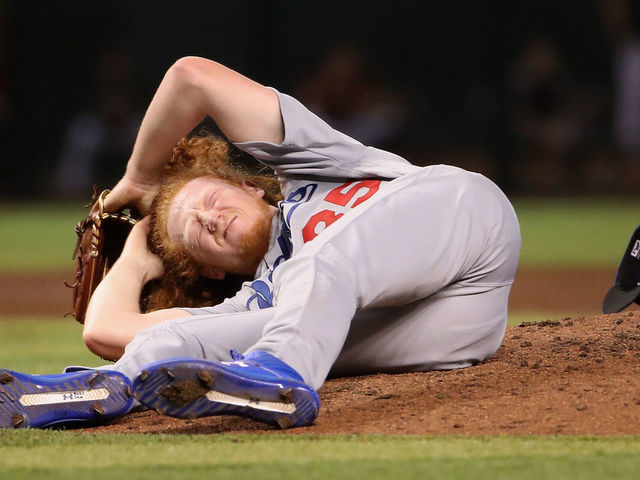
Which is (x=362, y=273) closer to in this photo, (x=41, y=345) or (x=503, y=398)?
(x=503, y=398)

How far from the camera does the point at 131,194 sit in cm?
327

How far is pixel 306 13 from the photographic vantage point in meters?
13.0

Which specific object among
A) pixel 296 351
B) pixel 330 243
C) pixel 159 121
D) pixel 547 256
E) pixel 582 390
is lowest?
pixel 547 256

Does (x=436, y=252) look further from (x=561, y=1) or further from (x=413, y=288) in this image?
(x=561, y=1)

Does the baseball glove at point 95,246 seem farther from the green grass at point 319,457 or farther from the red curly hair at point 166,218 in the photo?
the green grass at point 319,457

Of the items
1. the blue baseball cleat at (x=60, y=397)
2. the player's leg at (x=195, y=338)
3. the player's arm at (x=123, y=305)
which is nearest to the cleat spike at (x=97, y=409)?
the blue baseball cleat at (x=60, y=397)

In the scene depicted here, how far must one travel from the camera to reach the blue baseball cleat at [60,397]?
2373 mm

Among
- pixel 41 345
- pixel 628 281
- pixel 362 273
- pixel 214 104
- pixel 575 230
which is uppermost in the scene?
pixel 214 104

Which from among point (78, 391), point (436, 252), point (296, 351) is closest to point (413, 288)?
point (436, 252)

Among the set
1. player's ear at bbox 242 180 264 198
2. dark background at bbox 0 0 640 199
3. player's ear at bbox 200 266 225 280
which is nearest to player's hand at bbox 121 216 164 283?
player's ear at bbox 200 266 225 280

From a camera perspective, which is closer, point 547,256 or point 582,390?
point 582,390

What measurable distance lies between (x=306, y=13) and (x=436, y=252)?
10928 mm

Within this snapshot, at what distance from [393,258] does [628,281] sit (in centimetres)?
160

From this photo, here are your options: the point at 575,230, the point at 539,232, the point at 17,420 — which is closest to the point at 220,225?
the point at 17,420
